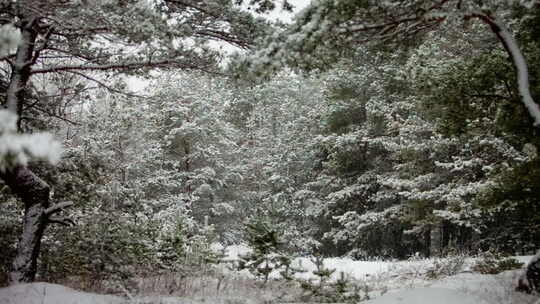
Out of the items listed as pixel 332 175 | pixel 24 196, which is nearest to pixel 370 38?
pixel 24 196

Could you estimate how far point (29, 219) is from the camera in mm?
7270

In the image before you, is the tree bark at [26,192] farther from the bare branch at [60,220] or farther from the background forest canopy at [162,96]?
the bare branch at [60,220]

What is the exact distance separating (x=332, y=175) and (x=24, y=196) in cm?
1615

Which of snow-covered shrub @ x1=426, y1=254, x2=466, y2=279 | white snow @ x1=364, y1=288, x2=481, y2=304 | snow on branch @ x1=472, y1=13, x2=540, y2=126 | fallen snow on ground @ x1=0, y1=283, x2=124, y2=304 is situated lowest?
fallen snow on ground @ x1=0, y1=283, x2=124, y2=304


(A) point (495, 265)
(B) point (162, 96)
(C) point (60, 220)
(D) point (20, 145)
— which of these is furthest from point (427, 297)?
(B) point (162, 96)

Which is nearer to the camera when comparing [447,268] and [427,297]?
[427,297]

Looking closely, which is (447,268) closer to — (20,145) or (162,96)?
(162,96)

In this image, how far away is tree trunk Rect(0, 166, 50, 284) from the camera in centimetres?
703

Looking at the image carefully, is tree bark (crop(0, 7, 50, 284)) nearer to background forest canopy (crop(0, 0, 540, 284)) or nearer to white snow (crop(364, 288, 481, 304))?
background forest canopy (crop(0, 0, 540, 284))

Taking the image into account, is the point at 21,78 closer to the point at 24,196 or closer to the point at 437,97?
the point at 24,196

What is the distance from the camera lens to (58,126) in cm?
972

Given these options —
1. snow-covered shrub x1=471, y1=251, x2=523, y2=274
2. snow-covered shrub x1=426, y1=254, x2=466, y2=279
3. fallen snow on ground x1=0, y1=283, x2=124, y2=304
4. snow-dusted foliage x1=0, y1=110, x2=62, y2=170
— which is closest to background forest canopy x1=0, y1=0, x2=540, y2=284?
snow-dusted foliage x1=0, y1=110, x2=62, y2=170

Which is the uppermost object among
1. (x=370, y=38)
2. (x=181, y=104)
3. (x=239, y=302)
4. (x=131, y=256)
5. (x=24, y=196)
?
(x=181, y=104)

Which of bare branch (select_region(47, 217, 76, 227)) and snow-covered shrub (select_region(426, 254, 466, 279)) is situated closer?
bare branch (select_region(47, 217, 76, 227))
